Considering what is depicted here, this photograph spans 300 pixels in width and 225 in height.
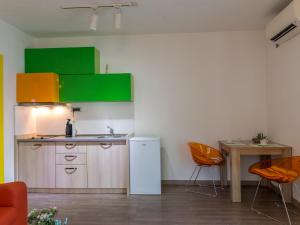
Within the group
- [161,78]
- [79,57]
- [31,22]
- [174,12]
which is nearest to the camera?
[174,12]

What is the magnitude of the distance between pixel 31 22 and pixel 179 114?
9.23 ft

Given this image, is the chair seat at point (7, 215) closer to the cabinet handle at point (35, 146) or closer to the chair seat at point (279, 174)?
the cabinet handle at point (35, 146)

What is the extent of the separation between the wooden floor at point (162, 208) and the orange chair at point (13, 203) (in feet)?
2.64

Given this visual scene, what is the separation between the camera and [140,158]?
167 inches

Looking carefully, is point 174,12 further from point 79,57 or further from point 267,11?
point 79,57

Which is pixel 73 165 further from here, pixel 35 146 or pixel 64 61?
pixel 64 61

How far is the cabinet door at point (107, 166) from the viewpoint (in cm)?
430

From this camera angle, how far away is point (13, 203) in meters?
2.40

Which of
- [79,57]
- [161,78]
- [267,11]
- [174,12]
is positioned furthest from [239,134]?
[79,57]

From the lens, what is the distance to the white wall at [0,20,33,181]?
4141 millimetres

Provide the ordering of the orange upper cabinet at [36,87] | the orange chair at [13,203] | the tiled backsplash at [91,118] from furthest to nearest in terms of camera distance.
Answer: the tiled backsplash at [91,118] < the orange upper cabinet at [36,87] < the orange chair at [13,203]

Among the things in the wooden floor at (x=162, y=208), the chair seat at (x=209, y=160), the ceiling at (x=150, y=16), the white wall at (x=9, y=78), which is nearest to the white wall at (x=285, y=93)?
the ceiling at (x=150, y=16)

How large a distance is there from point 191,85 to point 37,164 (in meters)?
2.89

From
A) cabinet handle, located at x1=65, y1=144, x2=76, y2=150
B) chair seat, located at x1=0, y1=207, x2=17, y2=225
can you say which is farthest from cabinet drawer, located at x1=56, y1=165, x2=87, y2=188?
chair seat, located at x1=0, y1=207, x2=17, y2=225
